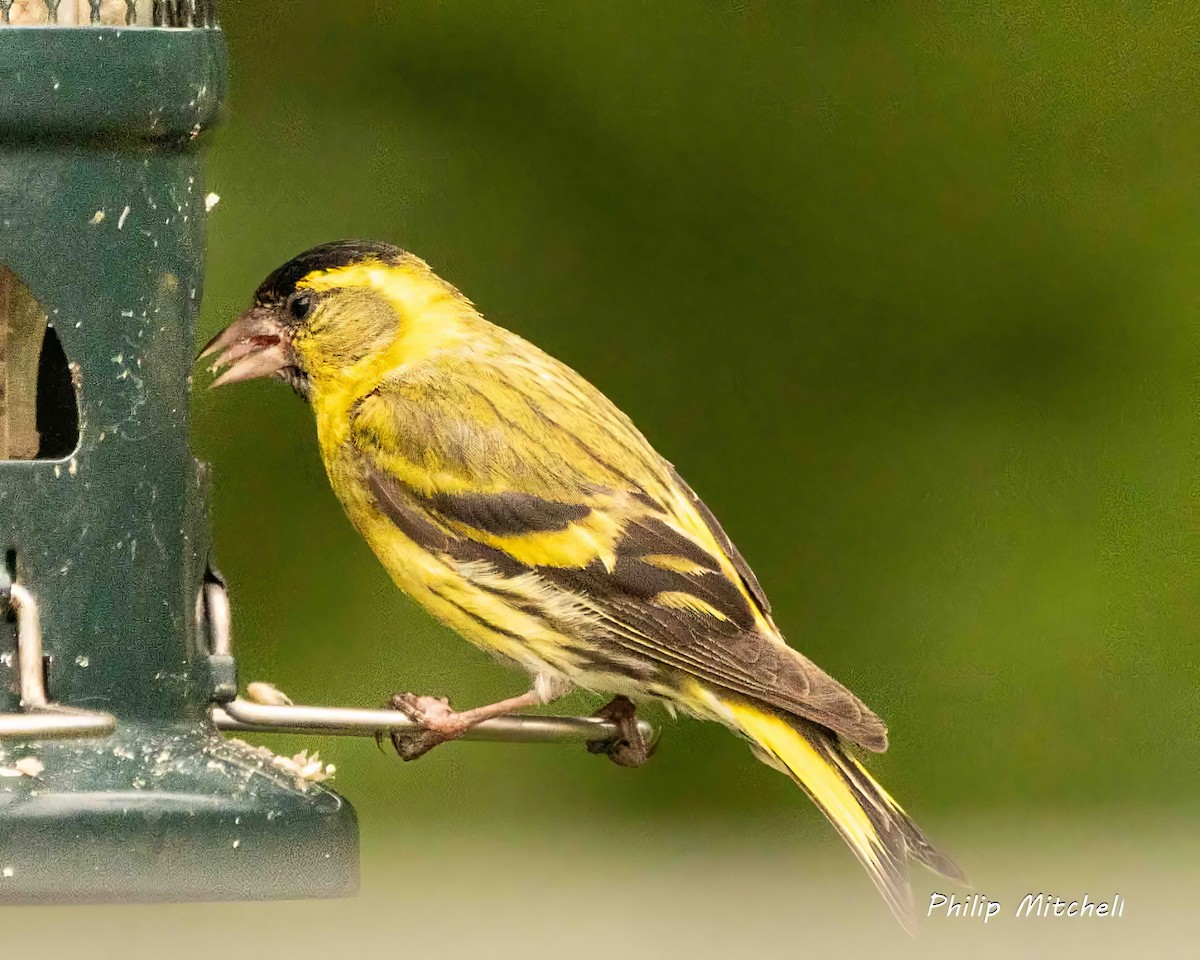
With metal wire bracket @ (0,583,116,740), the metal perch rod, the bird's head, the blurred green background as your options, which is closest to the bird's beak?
the bird's head

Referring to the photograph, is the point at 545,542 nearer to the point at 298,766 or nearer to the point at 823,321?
the point at 298,766

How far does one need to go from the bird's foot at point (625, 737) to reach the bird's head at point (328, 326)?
0.76 m

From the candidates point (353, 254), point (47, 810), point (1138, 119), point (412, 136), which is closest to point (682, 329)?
point (412, 136)

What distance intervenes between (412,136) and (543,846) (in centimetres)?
203

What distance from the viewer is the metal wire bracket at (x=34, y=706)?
2.79m

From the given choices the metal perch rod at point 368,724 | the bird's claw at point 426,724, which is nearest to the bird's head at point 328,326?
the bird's claw at point 426,724

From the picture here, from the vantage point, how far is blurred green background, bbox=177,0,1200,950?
641 cm

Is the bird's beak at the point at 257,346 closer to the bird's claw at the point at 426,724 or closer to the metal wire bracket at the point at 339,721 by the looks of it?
the metal wire bracket at the point at 339,721

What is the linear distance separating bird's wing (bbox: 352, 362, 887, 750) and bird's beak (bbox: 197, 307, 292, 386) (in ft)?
0.86

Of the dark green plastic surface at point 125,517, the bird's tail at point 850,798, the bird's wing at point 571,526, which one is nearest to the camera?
the dark green plastic surface at point 125,517

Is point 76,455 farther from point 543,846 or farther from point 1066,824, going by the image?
point 1066,824

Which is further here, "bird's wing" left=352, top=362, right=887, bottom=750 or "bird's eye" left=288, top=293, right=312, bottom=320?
"bird's eye" left=288, top=293, right=312, bottom=320

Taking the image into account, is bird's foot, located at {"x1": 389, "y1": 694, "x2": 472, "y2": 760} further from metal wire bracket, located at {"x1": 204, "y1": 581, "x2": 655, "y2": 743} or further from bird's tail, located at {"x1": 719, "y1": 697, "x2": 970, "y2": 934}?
bird's tail, located at {"x1": 719, "y1": 697, "x2": 970, "y2": 934}

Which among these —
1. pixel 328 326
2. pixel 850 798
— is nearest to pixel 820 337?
pixel 328 326
